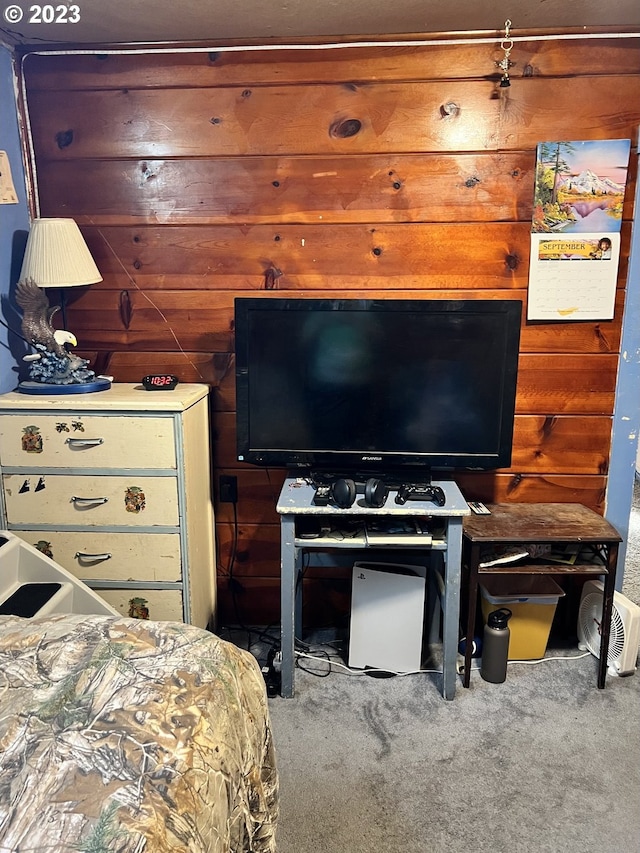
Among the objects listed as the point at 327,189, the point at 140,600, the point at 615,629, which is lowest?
the point at 615,629

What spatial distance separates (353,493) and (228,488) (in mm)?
652

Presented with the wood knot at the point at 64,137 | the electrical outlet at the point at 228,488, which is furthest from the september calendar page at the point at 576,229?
the wood knot at the point at 64,137

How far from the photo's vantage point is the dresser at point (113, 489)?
6.55ft

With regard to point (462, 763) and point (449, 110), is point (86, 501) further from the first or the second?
point (449, 110)

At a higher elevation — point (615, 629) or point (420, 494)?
point (420, 494)

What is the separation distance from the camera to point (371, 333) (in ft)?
6.88

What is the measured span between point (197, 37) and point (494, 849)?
2577mm

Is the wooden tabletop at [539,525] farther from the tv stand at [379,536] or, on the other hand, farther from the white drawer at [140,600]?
the white drawer at [140,600]

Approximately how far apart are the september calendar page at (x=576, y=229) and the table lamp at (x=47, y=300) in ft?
5.12

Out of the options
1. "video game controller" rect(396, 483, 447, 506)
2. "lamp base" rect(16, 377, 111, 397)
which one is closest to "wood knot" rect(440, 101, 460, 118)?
"video game controller" rect(396, 483, 447, 506)

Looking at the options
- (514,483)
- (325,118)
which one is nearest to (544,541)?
(514,483)

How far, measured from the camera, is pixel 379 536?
2029mm

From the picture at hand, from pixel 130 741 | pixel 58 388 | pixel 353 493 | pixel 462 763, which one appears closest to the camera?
pixel 130 741

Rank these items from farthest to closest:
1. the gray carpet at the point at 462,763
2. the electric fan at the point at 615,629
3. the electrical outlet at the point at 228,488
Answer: the electrical outlet at the point at 228,488
the electric fan at the point at 615,629
the gray carpet at the point at 462,763
